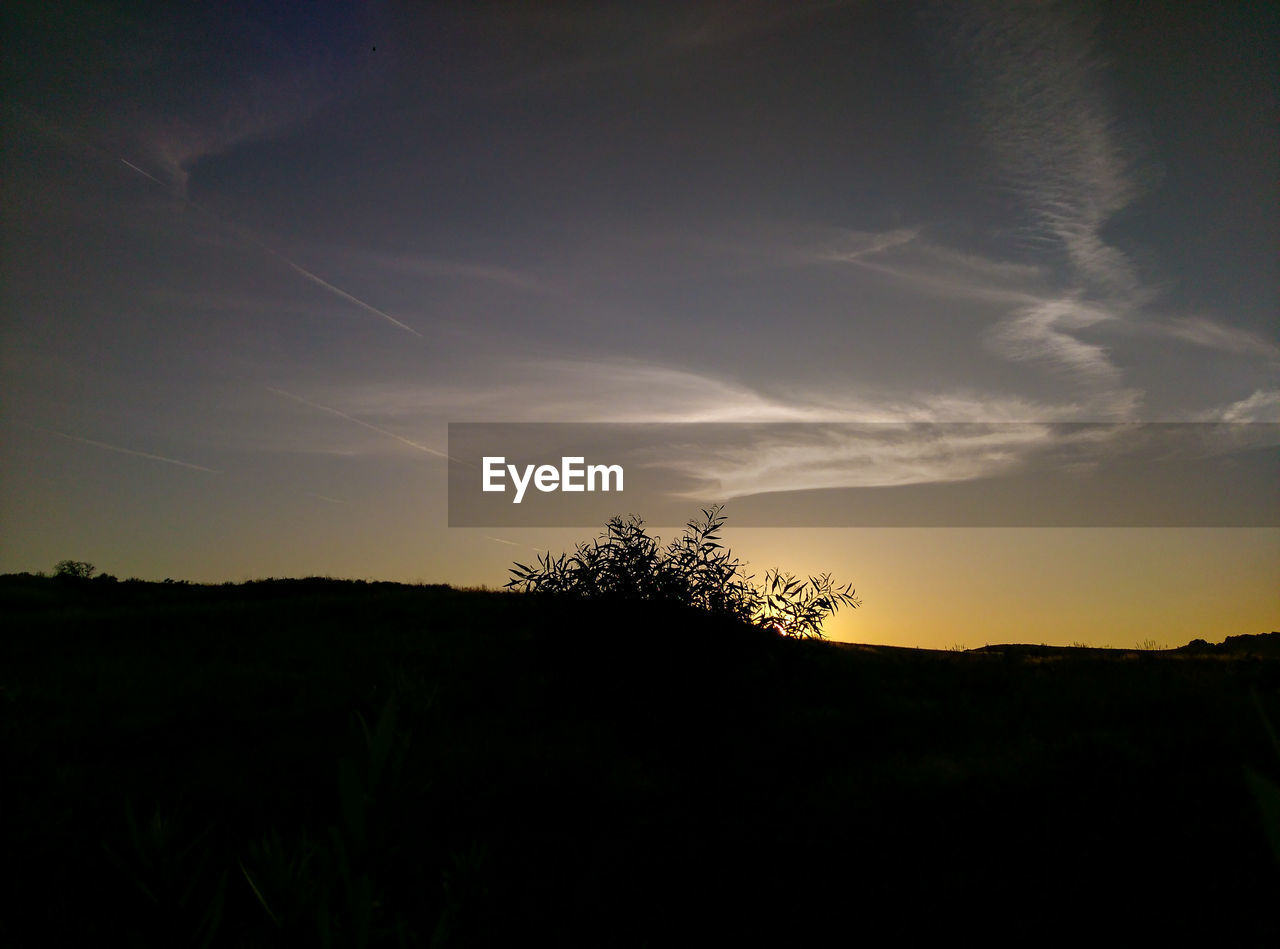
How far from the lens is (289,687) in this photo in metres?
13.1

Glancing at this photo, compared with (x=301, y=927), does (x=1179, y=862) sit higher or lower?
lower

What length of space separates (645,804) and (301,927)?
26.9 ft

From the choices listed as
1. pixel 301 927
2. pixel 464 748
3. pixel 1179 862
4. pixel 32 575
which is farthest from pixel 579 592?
pixel 32 575

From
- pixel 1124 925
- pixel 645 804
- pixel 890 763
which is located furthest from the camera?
pixel 890 763

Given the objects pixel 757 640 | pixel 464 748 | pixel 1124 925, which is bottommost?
pixel 1124 925

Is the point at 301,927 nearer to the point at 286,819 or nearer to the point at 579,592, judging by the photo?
the point at 286,819

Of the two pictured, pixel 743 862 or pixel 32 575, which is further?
pixel 32 575

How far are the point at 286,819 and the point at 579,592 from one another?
6790 mm

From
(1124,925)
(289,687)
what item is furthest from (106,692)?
(1124,925)

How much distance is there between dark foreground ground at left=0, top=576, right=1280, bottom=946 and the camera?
439 centimetres

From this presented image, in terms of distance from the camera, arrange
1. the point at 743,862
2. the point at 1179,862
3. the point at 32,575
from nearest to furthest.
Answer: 1. the point at 1179,862
2. the point at 743,862
3. the point at 32,575

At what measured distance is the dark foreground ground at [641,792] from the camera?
4.39 meters

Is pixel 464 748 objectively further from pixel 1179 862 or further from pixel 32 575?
pixel 32 575

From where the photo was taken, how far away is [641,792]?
30.9 feet
